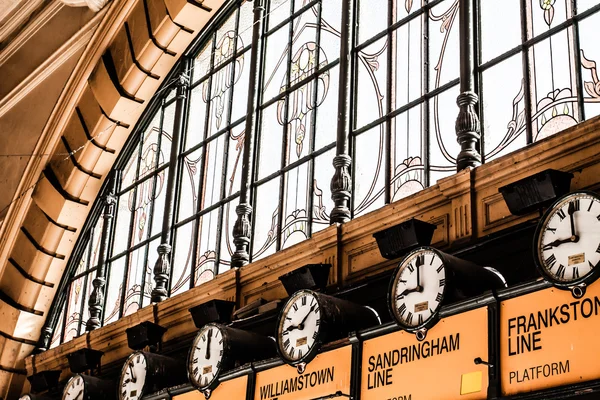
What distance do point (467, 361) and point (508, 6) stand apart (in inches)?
156

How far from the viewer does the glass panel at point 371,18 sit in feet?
36.4

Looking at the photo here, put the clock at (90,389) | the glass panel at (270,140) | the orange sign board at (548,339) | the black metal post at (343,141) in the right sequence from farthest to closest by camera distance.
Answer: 1. the clock at (90,389)
2. the glass panel at (270,140)
3. the black metal post at (343,141)
4. the orange sign board at (548,339)

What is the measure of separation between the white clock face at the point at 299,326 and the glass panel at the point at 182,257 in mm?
3937

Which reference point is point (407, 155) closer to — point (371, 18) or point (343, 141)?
point (343, 141)

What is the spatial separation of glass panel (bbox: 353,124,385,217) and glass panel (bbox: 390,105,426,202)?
18 centimetres

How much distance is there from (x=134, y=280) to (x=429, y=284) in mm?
7236

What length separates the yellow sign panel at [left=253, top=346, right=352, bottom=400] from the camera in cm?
827

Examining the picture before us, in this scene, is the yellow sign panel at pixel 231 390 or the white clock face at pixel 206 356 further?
the white clock face at pixel 206 356

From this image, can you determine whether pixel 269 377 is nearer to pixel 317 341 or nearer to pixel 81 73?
pixel 317 341

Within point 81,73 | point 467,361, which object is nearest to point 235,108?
point 81,73

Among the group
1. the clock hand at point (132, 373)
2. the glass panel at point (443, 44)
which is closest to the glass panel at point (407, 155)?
the glass panel at point (443, 44)

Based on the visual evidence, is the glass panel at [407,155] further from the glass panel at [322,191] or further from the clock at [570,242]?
the clock at [570,242]

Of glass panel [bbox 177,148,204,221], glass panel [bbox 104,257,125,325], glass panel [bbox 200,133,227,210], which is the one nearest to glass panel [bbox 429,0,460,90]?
glass panel [bbox 200,133,227,210]

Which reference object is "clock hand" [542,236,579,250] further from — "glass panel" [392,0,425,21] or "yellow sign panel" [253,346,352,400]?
"glass panel" [392,0,425,21]
